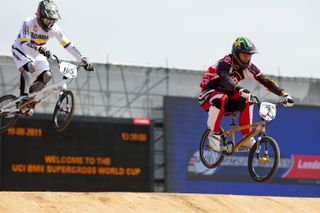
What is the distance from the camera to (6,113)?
2425 centimetres

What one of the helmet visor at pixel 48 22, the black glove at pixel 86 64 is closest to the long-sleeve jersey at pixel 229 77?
the black glove at pixel 86 64

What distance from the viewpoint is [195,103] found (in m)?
41.6

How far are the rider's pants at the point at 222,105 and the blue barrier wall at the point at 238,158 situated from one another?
57.2 ft

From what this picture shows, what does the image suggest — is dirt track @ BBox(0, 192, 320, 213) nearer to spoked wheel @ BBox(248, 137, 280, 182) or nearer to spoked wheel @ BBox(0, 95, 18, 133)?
spoked wheel @ BBox(248, 137, 280, 182)

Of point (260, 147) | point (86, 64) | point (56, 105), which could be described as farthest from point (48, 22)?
point (260, 147)

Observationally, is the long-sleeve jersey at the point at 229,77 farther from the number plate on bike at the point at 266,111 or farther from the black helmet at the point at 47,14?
the black helmet at the point at 47,14

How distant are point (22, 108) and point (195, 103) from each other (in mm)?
18325

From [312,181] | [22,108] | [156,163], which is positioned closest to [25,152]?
[156,163]

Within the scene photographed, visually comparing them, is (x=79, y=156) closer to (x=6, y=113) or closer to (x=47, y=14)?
(x=6, y=113)

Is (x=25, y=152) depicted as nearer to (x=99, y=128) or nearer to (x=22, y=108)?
(x=99, y=128)

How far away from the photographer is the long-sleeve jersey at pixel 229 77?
71.6ft

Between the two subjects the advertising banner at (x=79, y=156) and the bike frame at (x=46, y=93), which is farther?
the advertising banner at (x=79, y=156)

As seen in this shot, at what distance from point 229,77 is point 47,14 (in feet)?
14.4

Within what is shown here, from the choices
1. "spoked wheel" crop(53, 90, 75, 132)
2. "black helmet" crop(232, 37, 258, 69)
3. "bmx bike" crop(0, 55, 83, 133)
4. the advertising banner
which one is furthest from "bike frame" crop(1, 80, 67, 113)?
the advertising banner
